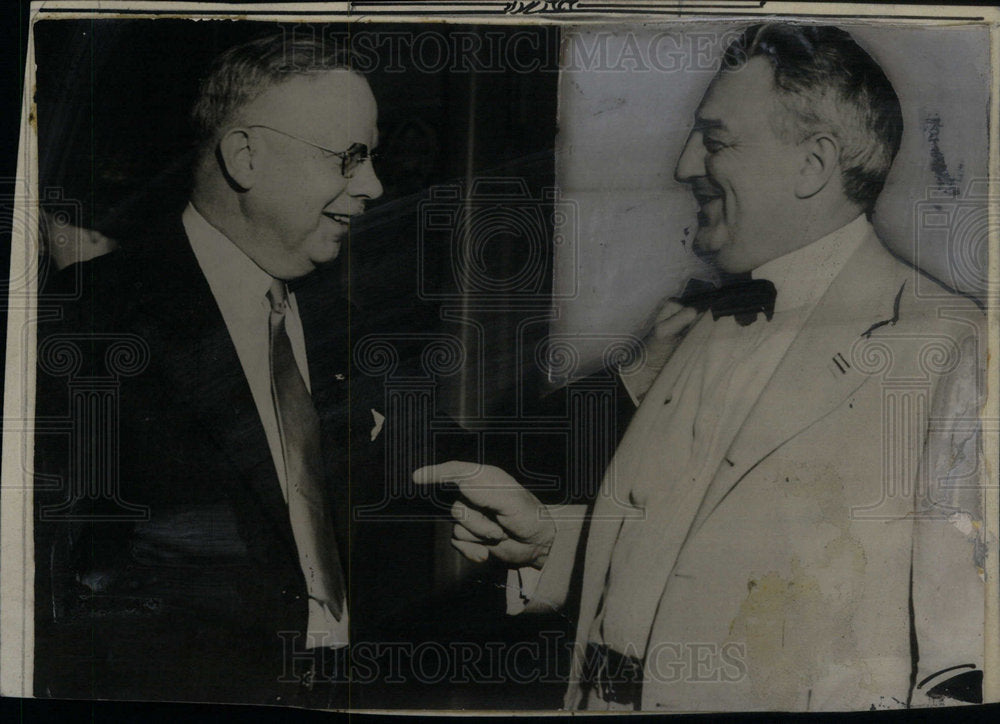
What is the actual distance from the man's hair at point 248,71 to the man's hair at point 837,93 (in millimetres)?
1201

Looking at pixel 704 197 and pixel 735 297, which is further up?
pixel 704 197

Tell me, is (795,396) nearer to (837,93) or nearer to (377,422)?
(837,93)

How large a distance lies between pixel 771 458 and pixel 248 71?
1.88 metres

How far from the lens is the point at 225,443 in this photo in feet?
7.77

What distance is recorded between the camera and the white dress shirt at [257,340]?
7.77 ft

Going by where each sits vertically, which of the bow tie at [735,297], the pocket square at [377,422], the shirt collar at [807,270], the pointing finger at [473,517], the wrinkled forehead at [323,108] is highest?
the wrinkled forehead at [323,108]

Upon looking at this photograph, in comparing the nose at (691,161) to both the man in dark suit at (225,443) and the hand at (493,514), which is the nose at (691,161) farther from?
the hand at (493,514)

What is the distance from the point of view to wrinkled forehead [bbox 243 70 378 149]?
2.35m

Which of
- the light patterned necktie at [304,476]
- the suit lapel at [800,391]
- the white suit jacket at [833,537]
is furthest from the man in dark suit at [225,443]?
the suit lapel at [800,391]

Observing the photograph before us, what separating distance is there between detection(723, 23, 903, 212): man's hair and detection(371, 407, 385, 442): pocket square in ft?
4.65

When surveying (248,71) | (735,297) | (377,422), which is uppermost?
(248,71)

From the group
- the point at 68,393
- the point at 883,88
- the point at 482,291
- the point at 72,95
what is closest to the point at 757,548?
the point at 482,291

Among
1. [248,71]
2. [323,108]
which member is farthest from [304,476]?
[248,71]

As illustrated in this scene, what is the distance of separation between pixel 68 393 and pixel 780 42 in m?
2.31
